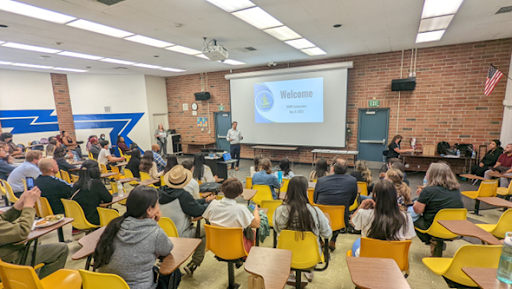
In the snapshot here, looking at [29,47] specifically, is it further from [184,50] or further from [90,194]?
[90,194]

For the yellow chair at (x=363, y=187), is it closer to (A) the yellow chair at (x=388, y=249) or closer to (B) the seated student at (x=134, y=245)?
(A) the yellow chair at (x=388, y=249)

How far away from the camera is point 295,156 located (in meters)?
8.86

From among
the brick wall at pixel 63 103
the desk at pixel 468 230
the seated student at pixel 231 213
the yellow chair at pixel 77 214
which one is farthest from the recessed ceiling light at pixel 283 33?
the brick wall at pixel 63 103

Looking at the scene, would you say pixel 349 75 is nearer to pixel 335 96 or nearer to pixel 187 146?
pixel 335 96

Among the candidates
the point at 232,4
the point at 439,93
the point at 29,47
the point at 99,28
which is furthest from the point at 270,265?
the point at 29,47

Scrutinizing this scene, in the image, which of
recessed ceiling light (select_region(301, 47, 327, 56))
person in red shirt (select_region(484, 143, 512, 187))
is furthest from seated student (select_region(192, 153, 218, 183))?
person in red shirt (select_region(484, 143, 512, 187))

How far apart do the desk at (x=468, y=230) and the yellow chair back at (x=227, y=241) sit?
6.56 feet

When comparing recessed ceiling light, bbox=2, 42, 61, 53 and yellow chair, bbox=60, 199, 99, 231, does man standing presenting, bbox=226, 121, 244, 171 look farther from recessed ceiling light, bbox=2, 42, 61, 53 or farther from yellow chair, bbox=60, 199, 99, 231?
yellow chair, bbox=60, 199, 99, 231

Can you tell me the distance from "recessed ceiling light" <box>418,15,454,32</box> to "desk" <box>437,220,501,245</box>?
3.74m

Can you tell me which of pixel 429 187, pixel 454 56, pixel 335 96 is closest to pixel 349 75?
pixel 335 96

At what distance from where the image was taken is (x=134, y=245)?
64.5 inches

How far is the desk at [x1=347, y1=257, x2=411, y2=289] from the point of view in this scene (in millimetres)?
1559

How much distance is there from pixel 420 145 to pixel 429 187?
4.92m

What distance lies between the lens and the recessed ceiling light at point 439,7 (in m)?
3.71
